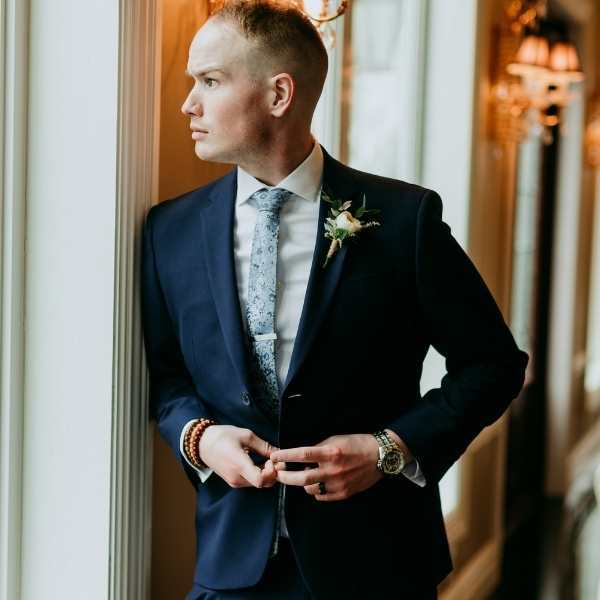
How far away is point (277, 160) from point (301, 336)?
0.32 metres

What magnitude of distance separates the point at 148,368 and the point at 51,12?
27.5 inches

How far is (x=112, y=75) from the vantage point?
5.74 ft

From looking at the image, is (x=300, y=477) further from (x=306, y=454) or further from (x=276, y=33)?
(x=276, y=33)

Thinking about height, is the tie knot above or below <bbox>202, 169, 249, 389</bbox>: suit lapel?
above

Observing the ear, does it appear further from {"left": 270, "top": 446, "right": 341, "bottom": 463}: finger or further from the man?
{"left": 270, "top": 446, "right": 341, "bottom": 463}: finger

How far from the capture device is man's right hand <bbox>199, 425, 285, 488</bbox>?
162 cm

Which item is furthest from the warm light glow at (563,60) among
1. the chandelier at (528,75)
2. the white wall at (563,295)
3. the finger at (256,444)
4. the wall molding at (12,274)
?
the finger at (256,444)

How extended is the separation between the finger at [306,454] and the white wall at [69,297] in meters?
0.38

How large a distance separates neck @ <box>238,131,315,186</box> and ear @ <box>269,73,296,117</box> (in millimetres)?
62

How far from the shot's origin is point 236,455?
1.65m

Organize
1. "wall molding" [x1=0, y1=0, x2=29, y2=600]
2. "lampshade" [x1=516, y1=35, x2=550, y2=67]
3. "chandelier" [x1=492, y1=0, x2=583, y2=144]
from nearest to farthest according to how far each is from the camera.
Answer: "wall molding" [x1=0, y1=0, x2=29, y2=600], "chandelier" [x1=492, y1=0, x2=583, y2=144], "lampshade" [x1=516, y1=35, x2=550, y2=67]

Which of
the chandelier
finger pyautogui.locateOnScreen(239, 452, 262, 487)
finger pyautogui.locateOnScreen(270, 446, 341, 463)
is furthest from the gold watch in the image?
the chandelier

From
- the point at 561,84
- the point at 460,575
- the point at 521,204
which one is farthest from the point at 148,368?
the point at 521,204

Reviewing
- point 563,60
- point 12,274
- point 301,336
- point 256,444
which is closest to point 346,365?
point 301,336
